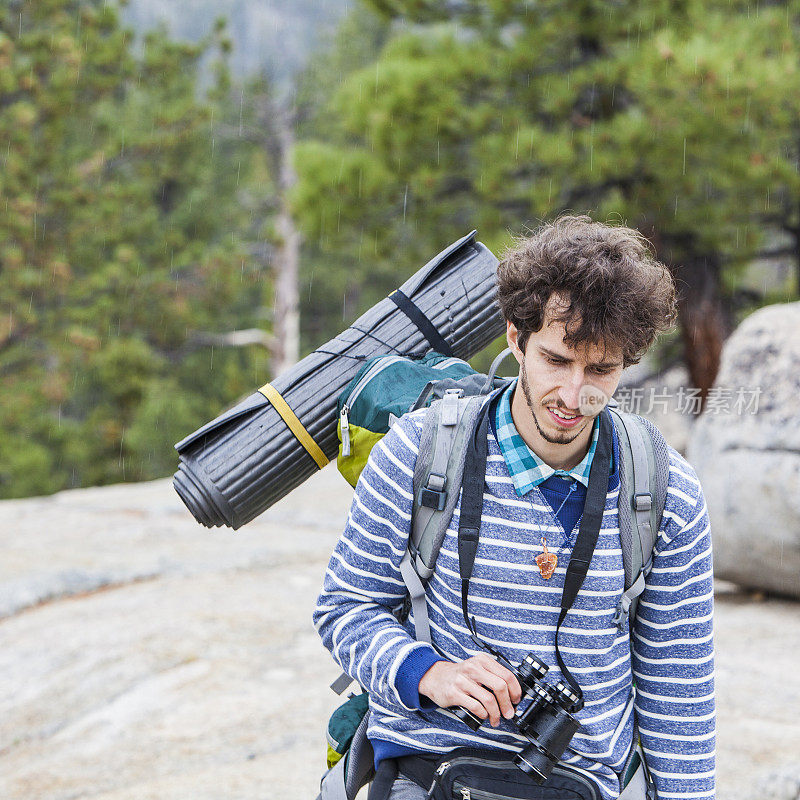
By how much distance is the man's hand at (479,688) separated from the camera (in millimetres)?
1501

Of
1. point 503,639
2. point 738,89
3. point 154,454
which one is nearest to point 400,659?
Answer: point 503,639

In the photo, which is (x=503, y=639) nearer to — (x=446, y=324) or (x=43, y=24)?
(x=446, y=324)

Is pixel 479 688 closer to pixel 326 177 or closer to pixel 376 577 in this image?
pixel 376 577

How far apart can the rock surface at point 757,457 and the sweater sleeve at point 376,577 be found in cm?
340

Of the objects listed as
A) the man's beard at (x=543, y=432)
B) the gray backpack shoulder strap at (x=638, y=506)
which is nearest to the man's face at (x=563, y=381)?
the man's beard at (x=543, y=432)

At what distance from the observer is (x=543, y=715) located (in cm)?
158

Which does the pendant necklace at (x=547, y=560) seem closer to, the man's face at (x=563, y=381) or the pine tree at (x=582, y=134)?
the man's face at (x=563, y=381)

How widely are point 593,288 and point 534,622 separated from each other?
600 mm

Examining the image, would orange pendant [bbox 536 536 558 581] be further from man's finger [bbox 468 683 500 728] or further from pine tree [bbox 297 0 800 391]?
pine tree [bbox 297 0 800 391]

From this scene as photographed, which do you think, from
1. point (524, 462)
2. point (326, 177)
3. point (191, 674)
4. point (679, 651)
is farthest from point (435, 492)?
point (326, 177)

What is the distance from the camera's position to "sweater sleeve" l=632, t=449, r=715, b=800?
1664 mm

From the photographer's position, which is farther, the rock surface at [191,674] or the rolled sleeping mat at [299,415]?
the rock surface at [191,674]

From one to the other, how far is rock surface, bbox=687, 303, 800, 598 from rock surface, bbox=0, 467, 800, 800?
0.31 meters

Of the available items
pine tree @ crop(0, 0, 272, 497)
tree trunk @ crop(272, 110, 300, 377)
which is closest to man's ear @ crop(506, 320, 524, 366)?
pine tree @ crop(0, 0, 272, 497)
